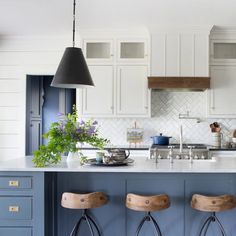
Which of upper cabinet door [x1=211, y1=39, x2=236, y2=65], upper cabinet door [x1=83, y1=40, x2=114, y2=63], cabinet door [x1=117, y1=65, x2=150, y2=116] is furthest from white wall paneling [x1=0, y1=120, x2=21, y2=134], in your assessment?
upper cabinet door [x1=211, y1=39, x2=236, y2=65]

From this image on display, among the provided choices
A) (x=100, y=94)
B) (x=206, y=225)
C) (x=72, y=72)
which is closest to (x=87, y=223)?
(x=206, y=225)

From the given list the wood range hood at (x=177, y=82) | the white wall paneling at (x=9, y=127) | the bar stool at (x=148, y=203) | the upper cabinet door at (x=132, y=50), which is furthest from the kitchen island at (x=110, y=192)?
the white wall paneling at (x=9, y=127)

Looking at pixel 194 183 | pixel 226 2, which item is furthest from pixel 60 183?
pixel 226 2

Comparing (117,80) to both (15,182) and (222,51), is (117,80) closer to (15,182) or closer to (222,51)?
(222,51)

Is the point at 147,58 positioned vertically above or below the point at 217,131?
above

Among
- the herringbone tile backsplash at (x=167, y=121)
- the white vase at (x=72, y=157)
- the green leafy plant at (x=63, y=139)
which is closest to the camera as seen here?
the green leafy plant at (x=63, y=139)

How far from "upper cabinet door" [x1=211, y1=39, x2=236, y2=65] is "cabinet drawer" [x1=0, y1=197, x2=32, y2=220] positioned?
3.40 metres

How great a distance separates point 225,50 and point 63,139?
316 centimetres

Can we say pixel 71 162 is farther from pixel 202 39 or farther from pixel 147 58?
pixel 202 39

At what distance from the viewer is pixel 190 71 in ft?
14.2

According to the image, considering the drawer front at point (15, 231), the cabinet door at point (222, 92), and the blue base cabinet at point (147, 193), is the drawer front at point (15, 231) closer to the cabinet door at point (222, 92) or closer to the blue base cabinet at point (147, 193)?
the blue base cabinet at point (147, 193)

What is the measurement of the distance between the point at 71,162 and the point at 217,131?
2.77 meters

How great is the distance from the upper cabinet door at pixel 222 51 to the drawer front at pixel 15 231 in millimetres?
3502

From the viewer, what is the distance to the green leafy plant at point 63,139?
2475mm
